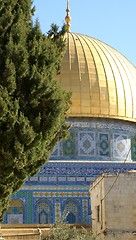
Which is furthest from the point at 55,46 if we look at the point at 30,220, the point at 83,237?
the point at 30,220

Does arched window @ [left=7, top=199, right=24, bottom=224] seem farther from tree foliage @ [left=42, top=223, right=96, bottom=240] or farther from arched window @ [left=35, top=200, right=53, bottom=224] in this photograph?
tree foliage @ [left=42, top=223, right=96, bottom=240]

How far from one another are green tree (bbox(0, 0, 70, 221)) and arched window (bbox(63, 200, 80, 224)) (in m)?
11.2

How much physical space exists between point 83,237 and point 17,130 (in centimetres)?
505

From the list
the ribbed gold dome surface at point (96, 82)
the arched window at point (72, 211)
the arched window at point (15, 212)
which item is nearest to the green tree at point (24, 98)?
the arched window at point (15, 212)

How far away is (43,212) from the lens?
73.8 feet

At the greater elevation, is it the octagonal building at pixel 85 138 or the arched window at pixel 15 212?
the octagonal building at pixel 85 138

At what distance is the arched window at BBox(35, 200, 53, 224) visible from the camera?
22.3 metres

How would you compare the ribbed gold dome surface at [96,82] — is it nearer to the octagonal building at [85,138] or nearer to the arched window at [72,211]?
the octagonal building at [85,138]

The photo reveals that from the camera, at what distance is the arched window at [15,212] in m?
22.1

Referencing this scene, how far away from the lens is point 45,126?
1111 cm

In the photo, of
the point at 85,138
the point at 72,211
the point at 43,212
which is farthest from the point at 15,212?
the point at 85,138

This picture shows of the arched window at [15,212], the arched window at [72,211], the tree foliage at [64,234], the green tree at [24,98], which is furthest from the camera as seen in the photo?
the arched window at [72,211]

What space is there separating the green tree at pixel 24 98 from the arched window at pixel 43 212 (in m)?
11.0

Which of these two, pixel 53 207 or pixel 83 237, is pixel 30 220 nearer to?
pixel 53 207
